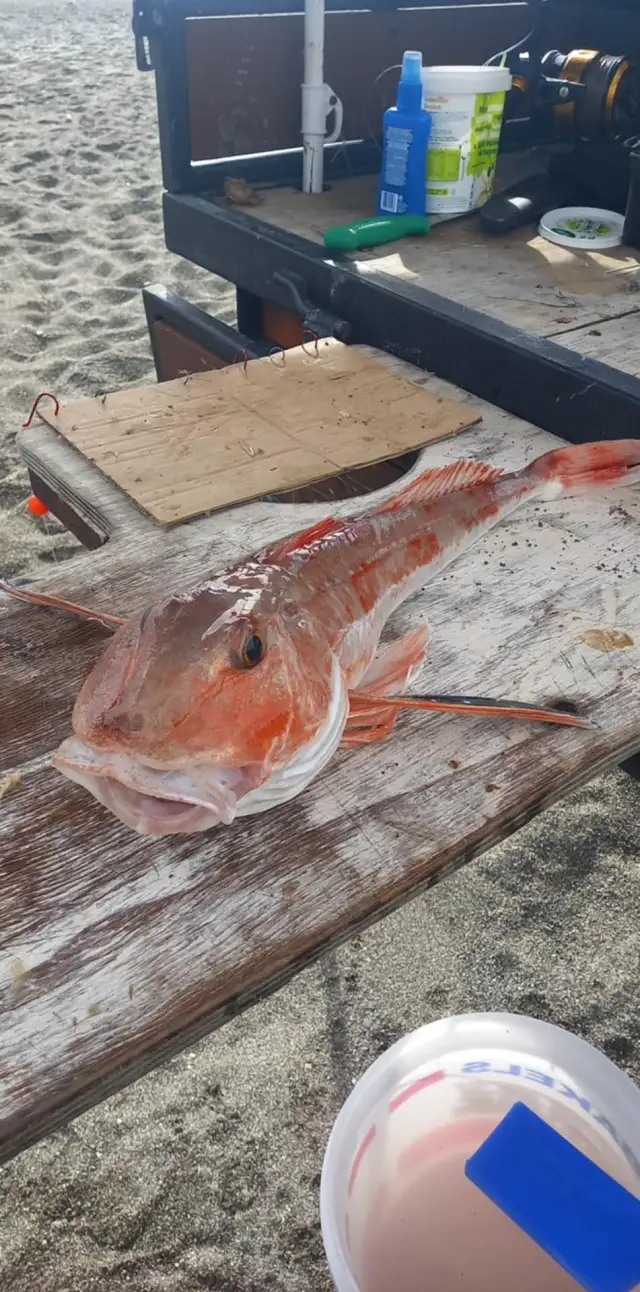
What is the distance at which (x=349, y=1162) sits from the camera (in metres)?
1.26

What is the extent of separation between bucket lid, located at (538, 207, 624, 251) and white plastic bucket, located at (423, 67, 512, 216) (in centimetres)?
29

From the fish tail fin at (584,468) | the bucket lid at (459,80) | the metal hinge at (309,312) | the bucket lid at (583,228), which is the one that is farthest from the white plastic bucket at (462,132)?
the fish tail fin at (584,468)

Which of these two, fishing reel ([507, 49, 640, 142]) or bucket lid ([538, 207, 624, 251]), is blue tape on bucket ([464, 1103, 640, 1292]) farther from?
fishing reel ([507, 49, 640, 142])

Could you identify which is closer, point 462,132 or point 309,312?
point 309,312

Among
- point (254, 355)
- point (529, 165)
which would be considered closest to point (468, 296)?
point (254, 355)

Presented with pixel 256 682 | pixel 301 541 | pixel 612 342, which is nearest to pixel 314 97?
pixel 612 342

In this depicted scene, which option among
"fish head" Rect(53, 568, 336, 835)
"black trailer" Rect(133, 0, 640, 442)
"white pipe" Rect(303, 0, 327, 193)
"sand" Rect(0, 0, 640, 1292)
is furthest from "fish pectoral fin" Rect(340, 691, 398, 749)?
"white pipe" Rect(303, 0, 327, 193)

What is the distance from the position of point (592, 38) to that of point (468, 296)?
5.75 feet

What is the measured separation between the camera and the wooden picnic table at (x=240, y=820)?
1.14 metres

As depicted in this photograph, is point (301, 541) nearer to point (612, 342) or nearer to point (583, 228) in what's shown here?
point (612, 342)

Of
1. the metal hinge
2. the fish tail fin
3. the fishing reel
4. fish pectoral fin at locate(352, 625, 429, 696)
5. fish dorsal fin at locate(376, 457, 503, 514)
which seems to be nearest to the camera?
fish pectoral fin at locate(352, 625, 429, 696)

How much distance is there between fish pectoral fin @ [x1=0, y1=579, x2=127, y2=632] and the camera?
1.59m

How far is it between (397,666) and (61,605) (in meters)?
0.60

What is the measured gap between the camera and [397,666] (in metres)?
1.57
